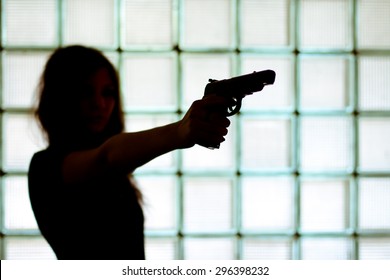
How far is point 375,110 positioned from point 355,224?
36cm

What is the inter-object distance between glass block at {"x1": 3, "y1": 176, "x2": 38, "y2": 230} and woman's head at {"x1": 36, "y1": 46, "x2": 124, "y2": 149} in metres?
0.56

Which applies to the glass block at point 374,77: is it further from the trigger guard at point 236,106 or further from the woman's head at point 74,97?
the woman's head at point 74,97

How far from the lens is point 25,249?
3.94 feet

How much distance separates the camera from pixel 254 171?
1193mm

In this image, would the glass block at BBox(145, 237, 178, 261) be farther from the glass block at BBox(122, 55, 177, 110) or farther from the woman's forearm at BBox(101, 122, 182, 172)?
the woman's forearm at BBox(101, 122, 182, 172)

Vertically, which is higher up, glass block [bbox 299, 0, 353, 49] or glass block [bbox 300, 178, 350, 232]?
glass block [bbox 299, 0, 353, 49]

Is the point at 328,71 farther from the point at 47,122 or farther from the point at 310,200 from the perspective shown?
the point at 47,122

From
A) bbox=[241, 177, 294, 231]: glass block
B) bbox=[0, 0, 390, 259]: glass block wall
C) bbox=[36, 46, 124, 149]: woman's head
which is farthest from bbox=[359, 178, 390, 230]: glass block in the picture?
bbox=[36, 46, 124, 149]: woman's head

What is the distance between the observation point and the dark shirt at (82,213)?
→ 1.88 ft

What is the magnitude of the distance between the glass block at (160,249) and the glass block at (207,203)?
0.08 m

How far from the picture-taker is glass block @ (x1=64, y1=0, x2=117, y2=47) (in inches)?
46.3

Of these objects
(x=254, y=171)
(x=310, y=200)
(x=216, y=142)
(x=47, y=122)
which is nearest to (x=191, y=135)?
(x=216, y=142)

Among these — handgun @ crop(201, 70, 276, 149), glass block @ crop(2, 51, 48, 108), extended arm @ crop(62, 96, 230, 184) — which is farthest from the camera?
glass block @ crop(2, 51, 48, 108)

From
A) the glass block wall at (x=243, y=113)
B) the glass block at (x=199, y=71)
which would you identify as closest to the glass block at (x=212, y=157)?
the glass block wall at (x=243, y=113)
